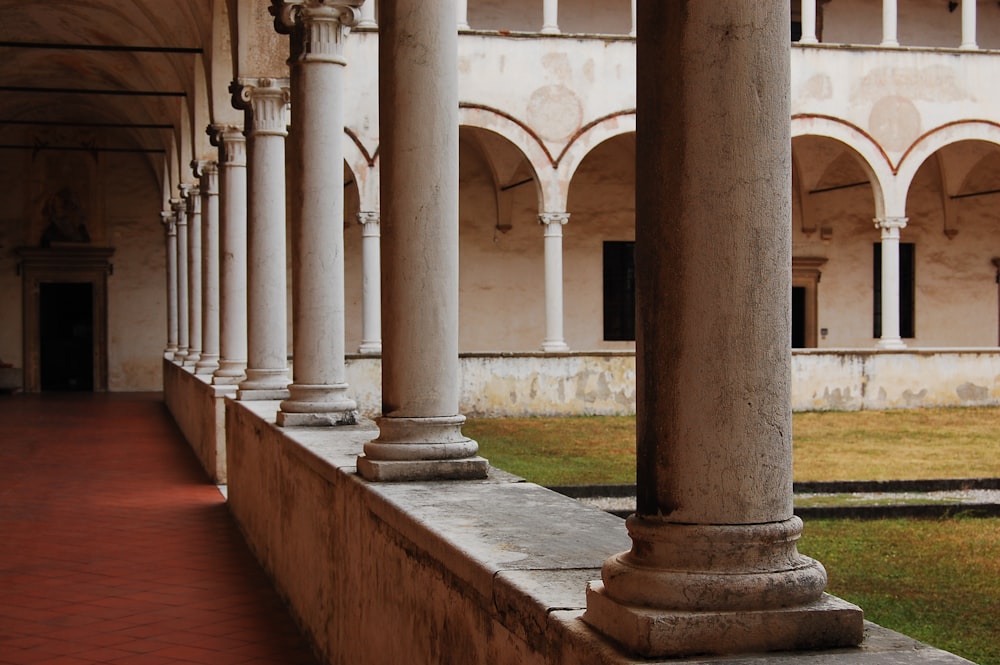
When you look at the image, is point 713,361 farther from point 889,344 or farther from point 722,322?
point 889,344

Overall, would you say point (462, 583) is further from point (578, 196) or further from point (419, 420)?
point (578, 196)

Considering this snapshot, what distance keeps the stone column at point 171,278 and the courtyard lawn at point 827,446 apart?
22.7ft

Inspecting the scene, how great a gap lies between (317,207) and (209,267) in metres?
7.06

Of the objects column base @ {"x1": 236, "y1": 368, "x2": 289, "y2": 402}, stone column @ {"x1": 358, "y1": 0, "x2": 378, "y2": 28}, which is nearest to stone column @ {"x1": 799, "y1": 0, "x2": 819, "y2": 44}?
stone column @ {"x1": 358, "y1": 0, "x2": 378, "y2": 28}

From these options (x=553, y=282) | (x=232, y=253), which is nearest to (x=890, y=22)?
(x=553, y=282)

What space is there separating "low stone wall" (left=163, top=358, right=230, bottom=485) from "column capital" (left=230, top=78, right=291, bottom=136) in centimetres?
264

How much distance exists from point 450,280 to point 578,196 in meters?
18.8

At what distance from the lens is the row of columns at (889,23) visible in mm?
19609

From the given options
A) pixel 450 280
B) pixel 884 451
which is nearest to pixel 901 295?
pixel 884 451

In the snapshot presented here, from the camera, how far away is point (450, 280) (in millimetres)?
4320

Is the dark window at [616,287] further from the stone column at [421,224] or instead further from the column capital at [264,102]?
the stone column at [421,224]

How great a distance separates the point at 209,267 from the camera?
13195 millimetres

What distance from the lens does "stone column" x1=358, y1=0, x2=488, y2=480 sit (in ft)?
14.0

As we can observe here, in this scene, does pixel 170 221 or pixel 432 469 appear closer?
pixel 432 469
